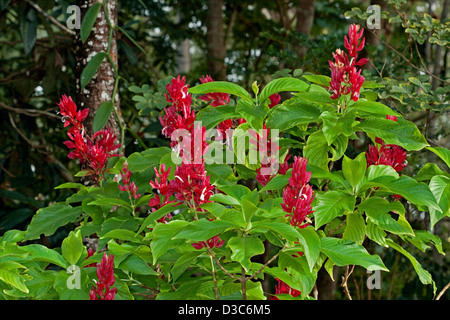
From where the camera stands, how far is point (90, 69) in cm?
205

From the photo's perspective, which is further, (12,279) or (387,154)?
(387,154)

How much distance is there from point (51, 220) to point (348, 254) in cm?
83

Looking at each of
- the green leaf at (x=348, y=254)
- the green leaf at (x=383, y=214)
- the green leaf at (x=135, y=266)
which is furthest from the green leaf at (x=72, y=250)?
the green leaf at (x=383, y=214)

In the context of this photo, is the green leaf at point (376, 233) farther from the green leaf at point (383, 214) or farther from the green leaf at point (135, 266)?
the green leaf at point (135, 266)

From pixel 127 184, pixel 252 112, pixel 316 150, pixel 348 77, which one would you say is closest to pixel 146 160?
pixel 127 184

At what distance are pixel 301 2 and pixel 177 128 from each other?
3300mm

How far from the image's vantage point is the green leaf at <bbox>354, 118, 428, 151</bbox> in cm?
133

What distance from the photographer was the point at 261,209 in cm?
114

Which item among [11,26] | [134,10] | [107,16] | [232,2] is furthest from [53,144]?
[107,16]

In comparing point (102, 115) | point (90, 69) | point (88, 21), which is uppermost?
point (88, 21)

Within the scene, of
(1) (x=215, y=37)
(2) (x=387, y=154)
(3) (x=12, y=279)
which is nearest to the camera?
(3) (x=12, y=279)

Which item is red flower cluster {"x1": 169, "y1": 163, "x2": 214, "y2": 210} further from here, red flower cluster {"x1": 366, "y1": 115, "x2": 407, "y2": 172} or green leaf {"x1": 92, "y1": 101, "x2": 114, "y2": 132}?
green leaf {"x1": 92, "y1": 101, "x2": 114, "y2": 132}

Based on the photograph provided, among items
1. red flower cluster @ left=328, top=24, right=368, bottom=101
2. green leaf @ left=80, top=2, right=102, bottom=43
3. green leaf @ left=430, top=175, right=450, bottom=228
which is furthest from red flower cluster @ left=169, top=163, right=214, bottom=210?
green leaf @ left=80, top=2, right=102, bottom=43

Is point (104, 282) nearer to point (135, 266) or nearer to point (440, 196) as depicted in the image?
point (135, 266)
